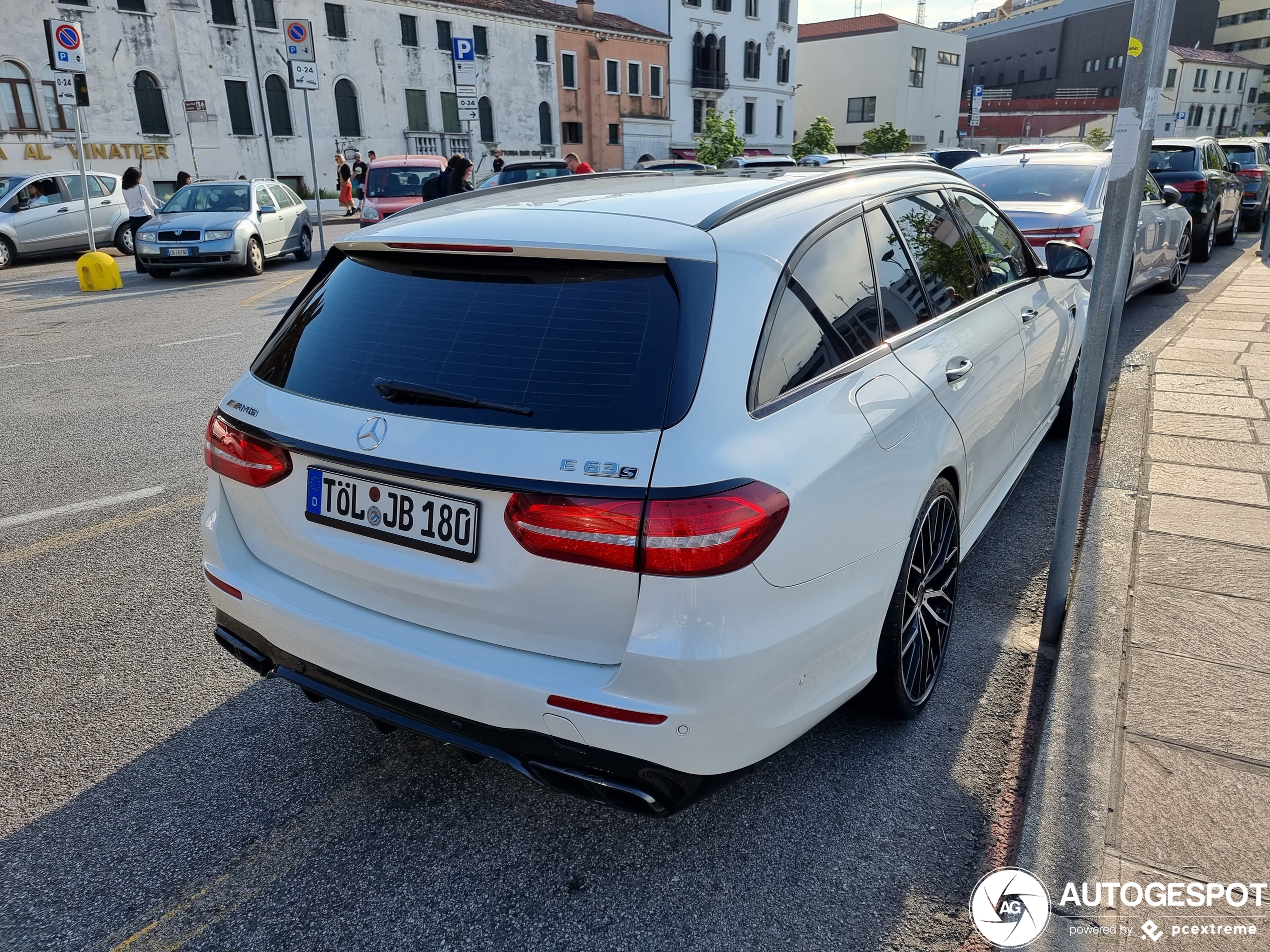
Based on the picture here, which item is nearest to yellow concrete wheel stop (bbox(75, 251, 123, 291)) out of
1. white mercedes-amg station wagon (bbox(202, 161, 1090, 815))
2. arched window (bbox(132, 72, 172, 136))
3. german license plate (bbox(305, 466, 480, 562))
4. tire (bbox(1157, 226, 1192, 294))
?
white mercedes-amg station wagon (bbox(202, 161, 1090, 815))

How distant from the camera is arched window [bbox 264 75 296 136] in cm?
3700

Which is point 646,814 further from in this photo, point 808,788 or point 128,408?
point 128,408

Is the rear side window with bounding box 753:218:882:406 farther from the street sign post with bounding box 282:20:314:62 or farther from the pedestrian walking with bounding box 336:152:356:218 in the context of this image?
the pedestrian walking with bounding box 336:152:356:218

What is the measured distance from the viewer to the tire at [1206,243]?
544 inches

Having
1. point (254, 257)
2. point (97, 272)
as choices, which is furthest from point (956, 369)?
point (254, 257)

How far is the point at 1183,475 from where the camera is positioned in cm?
500

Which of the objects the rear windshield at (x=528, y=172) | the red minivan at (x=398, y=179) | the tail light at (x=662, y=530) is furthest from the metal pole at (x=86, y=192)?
the tail light at (x=662, y=530)

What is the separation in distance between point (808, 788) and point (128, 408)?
6253mm

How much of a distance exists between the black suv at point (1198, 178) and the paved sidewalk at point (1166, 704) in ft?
31.5

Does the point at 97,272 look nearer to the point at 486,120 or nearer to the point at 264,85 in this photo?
the point at 264,85

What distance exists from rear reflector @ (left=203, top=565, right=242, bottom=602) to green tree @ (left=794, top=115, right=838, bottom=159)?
50.2m

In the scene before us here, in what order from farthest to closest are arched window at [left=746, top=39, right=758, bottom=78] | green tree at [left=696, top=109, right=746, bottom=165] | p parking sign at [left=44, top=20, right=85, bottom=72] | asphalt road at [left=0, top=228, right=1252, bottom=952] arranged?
1. arched window at [left=746, top=39, right=758, bottom=78]
2. green tree at [left=696, top=109, right=746, bottom=165]
3. p parking sign at [left=44, top=20, right=85, bottom=72]
4. asphalt road at [left=0, top=228, right=1252, bottom=952]

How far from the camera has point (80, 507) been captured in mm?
5027

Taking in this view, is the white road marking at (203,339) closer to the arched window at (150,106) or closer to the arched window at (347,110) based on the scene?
the arched window at (150,106)
